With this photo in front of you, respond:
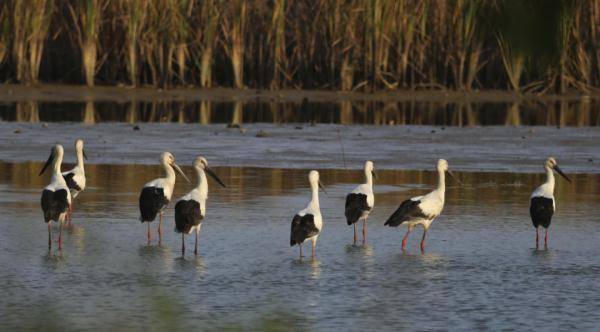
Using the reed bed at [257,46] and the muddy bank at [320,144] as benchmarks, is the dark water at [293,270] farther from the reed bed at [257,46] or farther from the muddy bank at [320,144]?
the reed bed at [257,46]

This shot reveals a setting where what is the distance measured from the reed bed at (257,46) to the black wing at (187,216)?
60.6 feet

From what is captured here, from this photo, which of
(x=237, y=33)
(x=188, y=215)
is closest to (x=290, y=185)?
(x=188, y=215)

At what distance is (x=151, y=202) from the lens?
11.0m

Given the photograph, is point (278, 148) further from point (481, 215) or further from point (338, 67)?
point (338, 67)

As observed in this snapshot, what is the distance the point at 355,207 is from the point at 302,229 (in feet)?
4.51

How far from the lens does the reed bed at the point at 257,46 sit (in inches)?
1144

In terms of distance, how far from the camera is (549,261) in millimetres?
10016

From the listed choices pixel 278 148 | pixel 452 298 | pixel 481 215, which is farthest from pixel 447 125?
pixel 452 298

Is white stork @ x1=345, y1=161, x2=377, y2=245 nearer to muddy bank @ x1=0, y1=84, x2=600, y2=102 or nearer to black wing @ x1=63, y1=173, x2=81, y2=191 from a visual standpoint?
black wing @ x1=63, y1=173, x2=81, y2=191

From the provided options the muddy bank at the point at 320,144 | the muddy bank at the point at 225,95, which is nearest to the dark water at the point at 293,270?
the muddy bank at the point at 320,144

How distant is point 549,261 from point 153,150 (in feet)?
31.9

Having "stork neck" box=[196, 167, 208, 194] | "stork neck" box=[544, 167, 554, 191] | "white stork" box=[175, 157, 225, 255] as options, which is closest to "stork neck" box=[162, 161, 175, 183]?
"stork neck" box=[196, 167, 208, 194]

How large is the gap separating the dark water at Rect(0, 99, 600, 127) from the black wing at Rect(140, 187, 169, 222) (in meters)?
12.3

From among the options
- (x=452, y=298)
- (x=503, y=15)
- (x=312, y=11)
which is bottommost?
(x=452, y=298)
